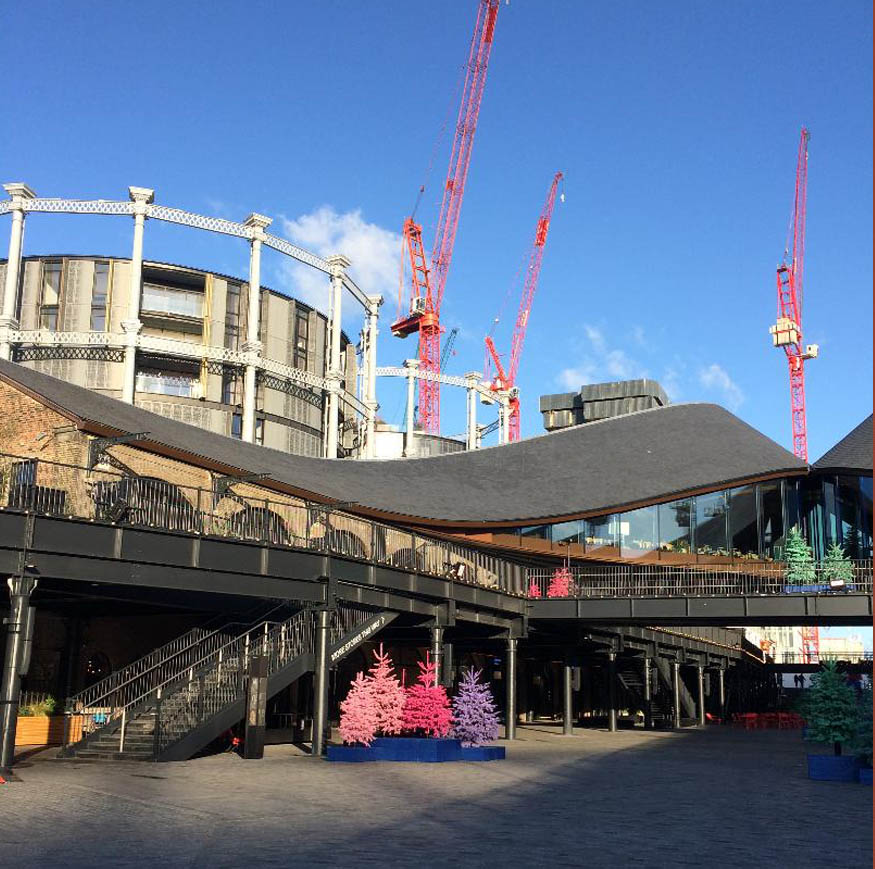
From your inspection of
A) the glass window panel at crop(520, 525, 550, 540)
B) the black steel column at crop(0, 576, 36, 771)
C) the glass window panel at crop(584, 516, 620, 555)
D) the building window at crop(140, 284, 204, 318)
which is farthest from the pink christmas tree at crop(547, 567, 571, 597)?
the building window at crop(140, 284, 204, 318)

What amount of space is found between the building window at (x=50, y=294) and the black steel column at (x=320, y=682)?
55534 mm

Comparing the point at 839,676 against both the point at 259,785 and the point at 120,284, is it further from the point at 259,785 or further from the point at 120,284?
the point at 120,284

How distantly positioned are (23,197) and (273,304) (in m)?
19.7

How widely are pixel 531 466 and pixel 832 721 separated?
3307 centimetres

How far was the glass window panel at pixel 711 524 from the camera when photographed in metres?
51.4

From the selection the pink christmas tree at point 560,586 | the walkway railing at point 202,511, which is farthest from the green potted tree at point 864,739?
the pink christmas tree at point 560,586

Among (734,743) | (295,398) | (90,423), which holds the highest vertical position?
(295,398)

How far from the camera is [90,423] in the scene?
31406 millimetres

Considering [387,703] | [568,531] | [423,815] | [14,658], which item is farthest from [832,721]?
[568,531]

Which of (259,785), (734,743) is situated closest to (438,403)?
(734,743)

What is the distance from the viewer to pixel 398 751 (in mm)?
26719

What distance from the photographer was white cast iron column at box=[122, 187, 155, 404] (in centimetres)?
6925

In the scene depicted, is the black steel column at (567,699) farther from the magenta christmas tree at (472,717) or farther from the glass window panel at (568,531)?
the magenta christmas tree at (472,717)

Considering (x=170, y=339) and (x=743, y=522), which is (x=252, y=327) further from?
(x=743, y=522)
